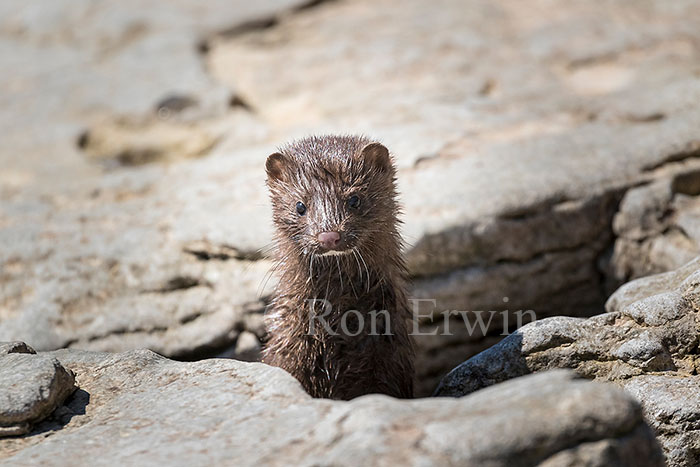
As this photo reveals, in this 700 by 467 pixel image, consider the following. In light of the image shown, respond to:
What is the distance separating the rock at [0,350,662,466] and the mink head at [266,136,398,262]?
1090 millimetres

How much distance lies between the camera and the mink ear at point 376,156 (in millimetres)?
4945

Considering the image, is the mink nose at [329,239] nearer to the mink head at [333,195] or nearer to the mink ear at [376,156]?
the mink head at [333,195]

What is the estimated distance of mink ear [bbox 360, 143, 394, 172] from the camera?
4.95 m

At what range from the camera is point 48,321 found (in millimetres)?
5855

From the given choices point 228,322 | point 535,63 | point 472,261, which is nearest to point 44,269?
point 228,322

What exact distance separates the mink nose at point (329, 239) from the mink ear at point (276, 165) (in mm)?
766

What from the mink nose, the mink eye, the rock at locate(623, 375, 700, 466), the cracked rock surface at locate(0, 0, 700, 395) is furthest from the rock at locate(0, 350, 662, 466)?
the cracked rock surface at locate(0, 0, 700, 395)

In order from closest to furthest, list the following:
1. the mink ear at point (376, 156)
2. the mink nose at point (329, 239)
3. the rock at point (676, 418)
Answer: the rock at point (676, 418)
the mink nose at point (329, 239)
the mink ear at point (376, 156)

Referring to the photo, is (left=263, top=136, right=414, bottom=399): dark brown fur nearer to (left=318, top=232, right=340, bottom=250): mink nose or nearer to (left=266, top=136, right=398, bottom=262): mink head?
(left=266, top=136, right=398, bottom=262): mink head

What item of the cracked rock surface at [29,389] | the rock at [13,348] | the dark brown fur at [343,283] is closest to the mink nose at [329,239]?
the dark brown fur at [343,283]

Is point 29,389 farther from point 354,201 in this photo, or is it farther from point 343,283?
point 354,201

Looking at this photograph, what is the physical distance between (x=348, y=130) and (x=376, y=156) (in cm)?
257

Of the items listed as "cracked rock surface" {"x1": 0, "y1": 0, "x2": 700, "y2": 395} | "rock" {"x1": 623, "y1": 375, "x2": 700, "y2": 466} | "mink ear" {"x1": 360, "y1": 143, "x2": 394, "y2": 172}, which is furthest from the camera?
"cracked rock surface" {"x1": 0, "y1": 0, "x2": 700, "y2": 395}

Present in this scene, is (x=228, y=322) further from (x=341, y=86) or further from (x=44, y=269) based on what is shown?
(x=341, y=86)
